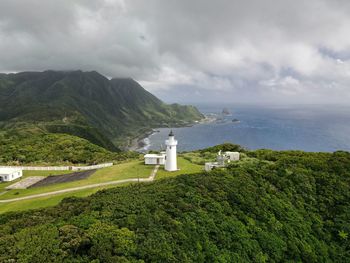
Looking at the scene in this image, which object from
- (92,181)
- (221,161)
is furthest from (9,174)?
(221,161)

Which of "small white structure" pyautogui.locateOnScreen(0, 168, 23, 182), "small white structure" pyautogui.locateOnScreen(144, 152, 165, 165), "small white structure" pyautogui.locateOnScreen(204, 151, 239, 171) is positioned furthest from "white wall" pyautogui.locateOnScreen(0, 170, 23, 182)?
"small white structure" pyautogui.locateOnScreen(204, 151, 239, 171)

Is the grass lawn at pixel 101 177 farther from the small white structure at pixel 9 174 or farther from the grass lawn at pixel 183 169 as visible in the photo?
the small white structure at pixel 9 174

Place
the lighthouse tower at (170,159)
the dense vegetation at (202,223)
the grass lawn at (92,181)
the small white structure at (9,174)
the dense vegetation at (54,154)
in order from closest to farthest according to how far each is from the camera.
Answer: the dense vegetation at (202,223) → the grass lawn at (92,181) → the lighthouse tower at (170,159) → the small white structure at (9,174) → the dense vegetation at (54,154)

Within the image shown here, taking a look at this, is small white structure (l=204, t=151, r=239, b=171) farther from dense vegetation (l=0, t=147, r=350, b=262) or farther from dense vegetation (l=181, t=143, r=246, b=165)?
dense vegetation (l=0, t=147, r=350, b=262)

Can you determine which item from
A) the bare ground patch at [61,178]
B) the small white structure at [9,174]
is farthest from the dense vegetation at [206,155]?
the small white structure at [9,174]

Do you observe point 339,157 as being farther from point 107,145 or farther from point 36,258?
point 107,145

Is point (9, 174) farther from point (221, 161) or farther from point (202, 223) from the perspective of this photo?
point (202, 223)
